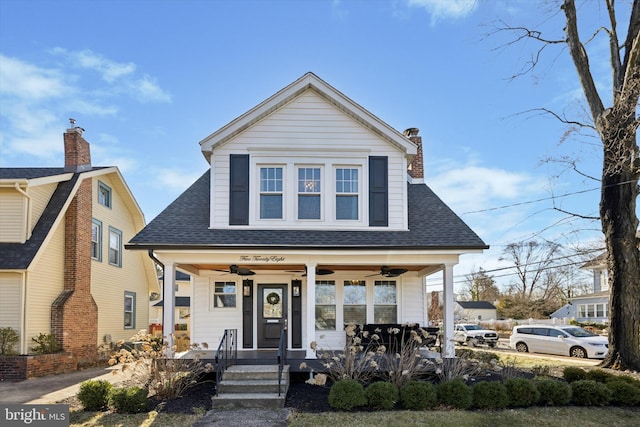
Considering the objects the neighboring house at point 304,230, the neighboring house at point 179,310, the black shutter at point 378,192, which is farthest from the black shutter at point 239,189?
the neighboring house at point 179,310

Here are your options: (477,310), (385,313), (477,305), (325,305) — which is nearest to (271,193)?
(325,305)

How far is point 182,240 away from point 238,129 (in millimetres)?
3095

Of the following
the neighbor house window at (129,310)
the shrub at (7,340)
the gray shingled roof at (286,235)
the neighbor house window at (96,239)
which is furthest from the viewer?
the neighbor house window at (129,310)

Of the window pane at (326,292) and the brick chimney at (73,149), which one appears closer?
the window pane at (326,292)

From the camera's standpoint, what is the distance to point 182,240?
10.7m

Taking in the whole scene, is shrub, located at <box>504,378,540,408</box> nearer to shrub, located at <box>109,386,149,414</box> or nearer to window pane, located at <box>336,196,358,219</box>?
window pane, located at <box>336,196,358,219</box>

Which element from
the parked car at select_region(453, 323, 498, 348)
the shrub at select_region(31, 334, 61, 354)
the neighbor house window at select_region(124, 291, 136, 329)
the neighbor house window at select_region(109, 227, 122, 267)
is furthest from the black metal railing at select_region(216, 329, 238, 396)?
the parked car at select_region(453, 323, 498, 348)

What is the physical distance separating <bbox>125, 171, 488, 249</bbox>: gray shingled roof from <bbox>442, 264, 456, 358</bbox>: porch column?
29.1 inches

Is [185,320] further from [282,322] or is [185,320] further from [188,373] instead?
[188,373]

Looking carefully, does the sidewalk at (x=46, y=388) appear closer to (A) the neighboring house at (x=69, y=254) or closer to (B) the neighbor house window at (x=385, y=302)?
(A) the neighboring house at (x=69, y=254)

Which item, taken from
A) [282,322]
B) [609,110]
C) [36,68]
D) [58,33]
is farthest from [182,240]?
[609,110]

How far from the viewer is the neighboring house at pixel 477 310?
5305 cm

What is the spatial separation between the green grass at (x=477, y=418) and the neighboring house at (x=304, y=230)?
7.55ft

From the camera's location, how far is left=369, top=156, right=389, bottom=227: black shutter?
11.8 metres
